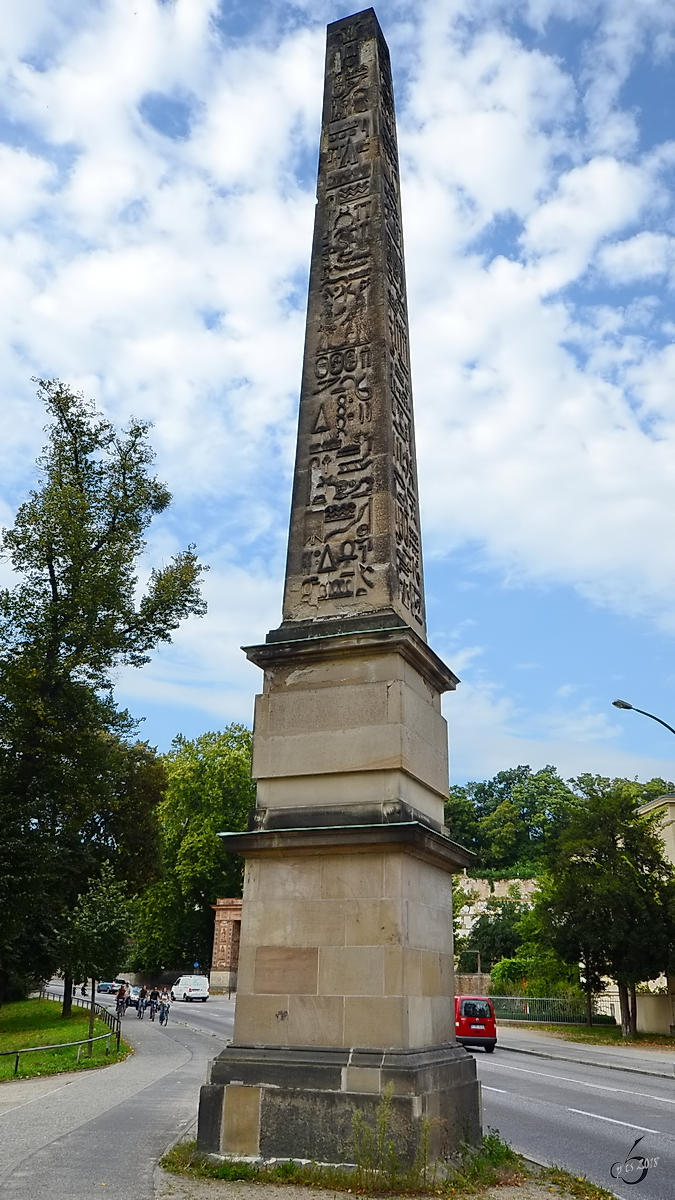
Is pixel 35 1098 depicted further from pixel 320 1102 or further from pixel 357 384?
pixel 357 384

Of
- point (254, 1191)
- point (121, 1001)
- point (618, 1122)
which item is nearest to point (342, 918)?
point (254, 1191)

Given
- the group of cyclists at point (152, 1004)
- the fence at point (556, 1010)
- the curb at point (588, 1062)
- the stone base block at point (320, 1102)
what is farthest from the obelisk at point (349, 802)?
the fence at point (556, 1010)

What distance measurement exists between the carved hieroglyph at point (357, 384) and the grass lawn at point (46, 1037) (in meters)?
13.0

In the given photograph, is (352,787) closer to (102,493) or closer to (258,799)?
(258,799)

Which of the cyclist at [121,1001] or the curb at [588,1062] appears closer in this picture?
the curb at [588,1062]

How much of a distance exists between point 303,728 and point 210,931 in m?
55.1

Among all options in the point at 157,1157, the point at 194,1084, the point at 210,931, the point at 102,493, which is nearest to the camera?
the point at 157,1157

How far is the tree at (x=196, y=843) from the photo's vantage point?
55.9 metres

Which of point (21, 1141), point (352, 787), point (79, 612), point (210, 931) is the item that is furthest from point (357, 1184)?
point (210, 931)

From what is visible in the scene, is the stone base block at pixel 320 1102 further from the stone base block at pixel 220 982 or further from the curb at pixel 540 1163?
the stone base block at pixel 220 982

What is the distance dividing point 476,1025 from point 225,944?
1246 inches

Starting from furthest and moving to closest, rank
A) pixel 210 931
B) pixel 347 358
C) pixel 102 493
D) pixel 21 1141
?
pixel 210 931, pixel 102 493, pixel 347 358, pixel 21 1141

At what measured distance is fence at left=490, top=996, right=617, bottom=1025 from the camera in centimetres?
3750

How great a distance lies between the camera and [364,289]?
10484 millimetres
